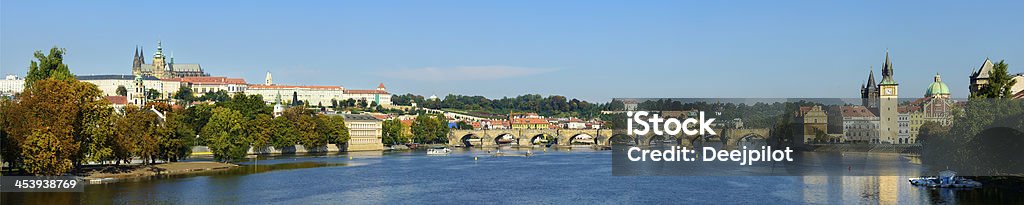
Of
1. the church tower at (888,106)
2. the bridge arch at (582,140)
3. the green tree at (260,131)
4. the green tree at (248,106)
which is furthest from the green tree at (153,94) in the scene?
the church tower at (888,106)

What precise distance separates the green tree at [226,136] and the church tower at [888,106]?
4573 cm

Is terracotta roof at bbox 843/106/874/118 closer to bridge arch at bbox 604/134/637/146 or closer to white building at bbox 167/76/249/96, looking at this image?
bridge arch at bbox 604/134/637/146

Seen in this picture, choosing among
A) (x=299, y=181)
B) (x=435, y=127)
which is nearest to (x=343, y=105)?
(x=435, y=127)

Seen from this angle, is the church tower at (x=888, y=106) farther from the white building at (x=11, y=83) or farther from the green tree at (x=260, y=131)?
the white building at (x=11, y=83)

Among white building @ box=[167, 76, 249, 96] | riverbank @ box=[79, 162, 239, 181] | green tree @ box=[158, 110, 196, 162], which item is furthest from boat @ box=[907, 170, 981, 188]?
white building @ box=[167, 76, 249, 96]

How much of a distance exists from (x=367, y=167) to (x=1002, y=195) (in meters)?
36.8

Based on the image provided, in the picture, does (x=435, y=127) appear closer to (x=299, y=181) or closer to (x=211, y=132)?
(x=211, y=132)

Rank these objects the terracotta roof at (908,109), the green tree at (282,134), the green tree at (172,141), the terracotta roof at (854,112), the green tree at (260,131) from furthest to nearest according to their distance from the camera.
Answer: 1. the terracotta roof at (908,109)
2. the green tree at (282,134)
3. the terracotta roof at (854,112)
4. the green tree at (260,131)
5. the green tree at (172,141)

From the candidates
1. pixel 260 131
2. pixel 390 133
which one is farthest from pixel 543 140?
pixel 260 131

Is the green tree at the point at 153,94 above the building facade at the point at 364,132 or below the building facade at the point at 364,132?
above

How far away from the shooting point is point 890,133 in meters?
86.3

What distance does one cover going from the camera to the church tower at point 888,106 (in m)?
86.3

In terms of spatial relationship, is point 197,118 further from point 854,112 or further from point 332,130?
point 854,112

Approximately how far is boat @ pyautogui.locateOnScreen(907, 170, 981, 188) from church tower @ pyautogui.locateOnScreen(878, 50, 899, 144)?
126 feet
